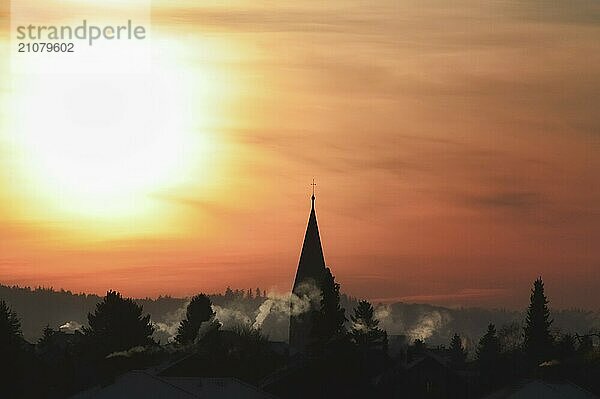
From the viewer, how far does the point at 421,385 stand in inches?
5704

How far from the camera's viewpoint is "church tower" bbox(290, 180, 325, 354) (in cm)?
18475

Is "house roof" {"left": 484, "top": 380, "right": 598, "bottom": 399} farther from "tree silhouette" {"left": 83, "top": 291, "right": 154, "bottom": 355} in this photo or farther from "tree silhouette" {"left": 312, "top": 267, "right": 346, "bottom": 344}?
"tree silhouette" {"left": 83, "top": 291, "right": 154, "bottom": 355}

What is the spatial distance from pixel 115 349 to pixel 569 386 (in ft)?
242

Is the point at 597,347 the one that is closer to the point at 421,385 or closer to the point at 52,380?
the point at 421,385

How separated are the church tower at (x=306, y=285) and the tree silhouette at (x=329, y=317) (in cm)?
3929

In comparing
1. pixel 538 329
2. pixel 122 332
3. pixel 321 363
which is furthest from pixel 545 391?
pixel 122 332

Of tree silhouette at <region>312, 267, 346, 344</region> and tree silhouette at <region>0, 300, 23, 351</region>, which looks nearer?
tree silhouette at <region>312, 267, 346, 344</region>

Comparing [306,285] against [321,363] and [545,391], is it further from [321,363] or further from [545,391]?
[545,391]

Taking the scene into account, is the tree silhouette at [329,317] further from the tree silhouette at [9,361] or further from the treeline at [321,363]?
the tree silhouette at [9,361]

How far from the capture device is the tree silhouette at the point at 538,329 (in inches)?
6607

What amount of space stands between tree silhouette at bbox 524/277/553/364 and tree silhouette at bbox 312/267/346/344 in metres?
27.5

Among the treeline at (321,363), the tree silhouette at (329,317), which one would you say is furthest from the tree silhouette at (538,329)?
the tree silhouette at (329,317)

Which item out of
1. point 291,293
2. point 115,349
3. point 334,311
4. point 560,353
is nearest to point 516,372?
point 560,353

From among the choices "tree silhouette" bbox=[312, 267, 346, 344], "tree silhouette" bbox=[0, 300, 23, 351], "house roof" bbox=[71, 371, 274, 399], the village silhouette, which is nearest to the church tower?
the village silhouette
